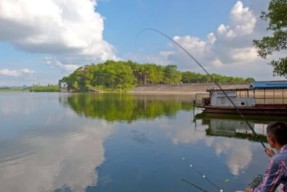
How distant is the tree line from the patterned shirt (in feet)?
497

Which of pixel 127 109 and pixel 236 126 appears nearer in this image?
pixel 236 126

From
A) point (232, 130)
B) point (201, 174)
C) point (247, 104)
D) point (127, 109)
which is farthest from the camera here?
point (127, 109)

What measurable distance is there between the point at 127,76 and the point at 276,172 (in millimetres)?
152288

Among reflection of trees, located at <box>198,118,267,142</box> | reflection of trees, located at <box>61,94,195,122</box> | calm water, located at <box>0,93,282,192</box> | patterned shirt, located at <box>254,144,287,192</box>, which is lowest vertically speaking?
reflection of trees, located at <box>61,94,195,122</box>

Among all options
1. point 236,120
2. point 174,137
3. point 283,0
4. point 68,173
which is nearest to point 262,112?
point 236,120

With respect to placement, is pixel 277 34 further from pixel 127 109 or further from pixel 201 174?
pixel 127 109

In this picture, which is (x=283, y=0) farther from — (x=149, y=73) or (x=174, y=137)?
(x=149, y=73)

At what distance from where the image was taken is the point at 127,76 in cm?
15650

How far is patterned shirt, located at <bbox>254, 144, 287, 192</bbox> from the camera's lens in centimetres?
481

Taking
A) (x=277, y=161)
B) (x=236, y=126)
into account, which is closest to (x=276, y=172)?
(x=277, y=161)

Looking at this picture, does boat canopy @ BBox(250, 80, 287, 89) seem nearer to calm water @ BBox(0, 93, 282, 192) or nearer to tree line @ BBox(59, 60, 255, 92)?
calm water @ BBox(0, 93, 282, 192)

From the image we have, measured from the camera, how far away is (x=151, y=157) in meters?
19.6

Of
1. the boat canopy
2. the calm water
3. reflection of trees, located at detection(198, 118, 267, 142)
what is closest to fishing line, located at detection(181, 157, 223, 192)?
the calm water

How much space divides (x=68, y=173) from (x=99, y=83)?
15204 centimetres
